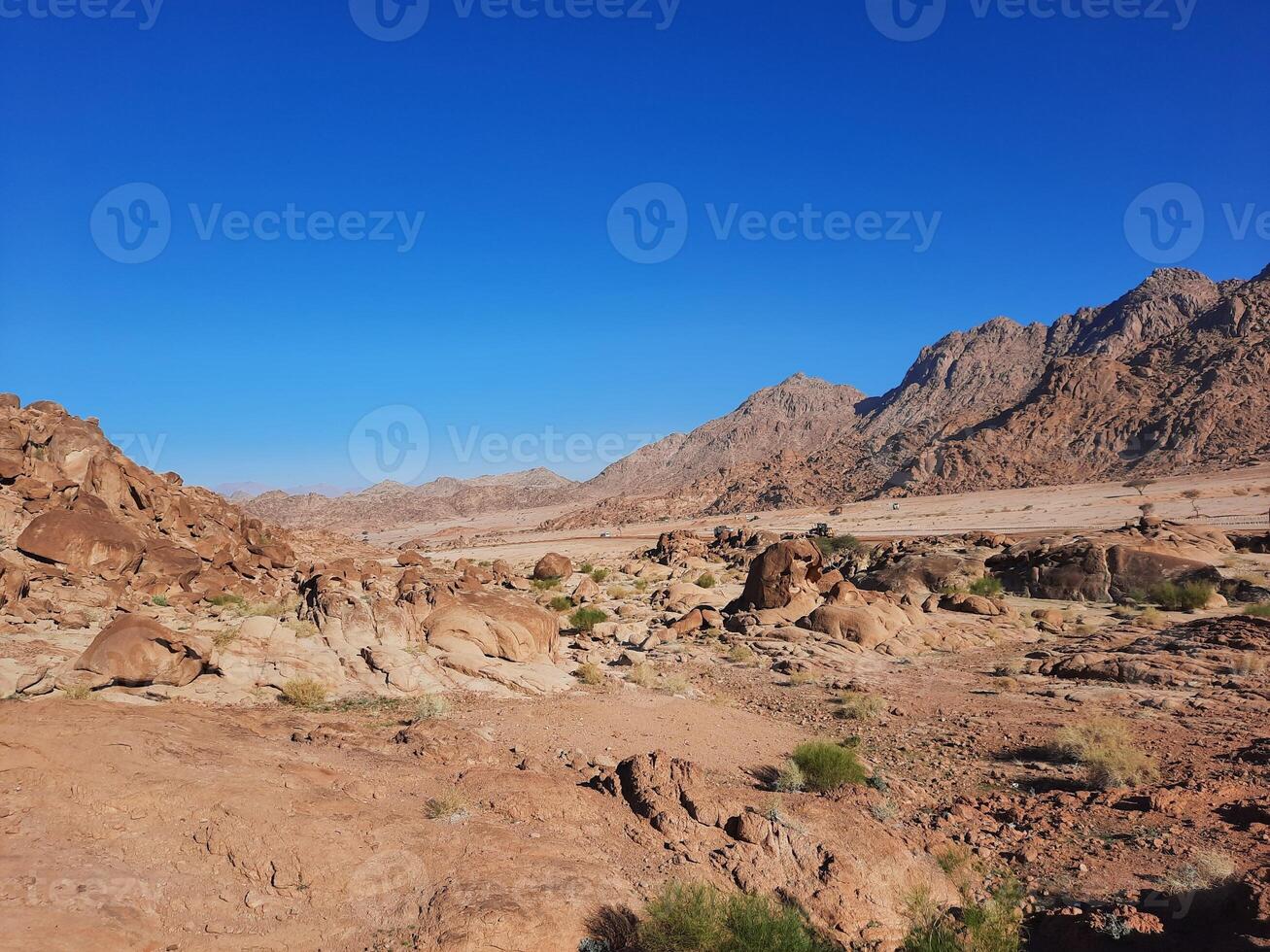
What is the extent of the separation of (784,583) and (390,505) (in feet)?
494

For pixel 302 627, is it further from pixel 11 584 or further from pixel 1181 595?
pixel 1181 595

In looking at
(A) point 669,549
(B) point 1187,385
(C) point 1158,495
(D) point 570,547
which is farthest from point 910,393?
(A) point 669,549

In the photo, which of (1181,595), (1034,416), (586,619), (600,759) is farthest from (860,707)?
(1034,416)

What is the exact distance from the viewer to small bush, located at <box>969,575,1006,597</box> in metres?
23.2

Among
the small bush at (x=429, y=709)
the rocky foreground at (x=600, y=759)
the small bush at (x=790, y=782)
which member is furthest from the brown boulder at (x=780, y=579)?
the small bush at (x=429, y=709)

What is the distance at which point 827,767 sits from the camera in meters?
9.18

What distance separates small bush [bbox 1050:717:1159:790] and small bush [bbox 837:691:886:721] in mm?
3022

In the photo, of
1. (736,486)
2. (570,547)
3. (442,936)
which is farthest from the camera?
(736,486)

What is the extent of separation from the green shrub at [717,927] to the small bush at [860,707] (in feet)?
23.5

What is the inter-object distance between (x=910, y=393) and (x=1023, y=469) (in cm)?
7165

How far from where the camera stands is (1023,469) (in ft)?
289

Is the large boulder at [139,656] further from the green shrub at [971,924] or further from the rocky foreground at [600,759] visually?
the green shrub at [971,924]

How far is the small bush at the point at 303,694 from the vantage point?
11141 mm

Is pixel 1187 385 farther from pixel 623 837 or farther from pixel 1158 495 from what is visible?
pixel 623 837
